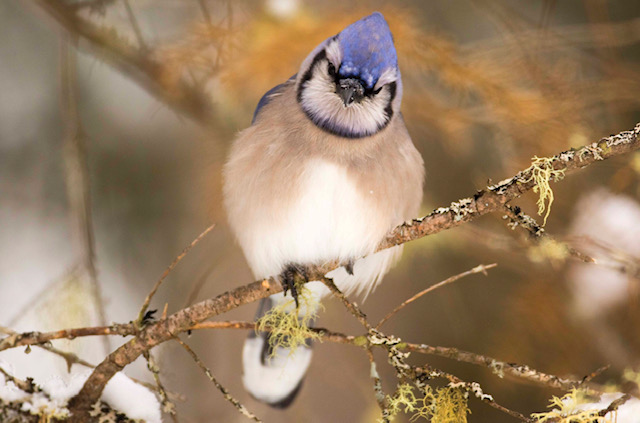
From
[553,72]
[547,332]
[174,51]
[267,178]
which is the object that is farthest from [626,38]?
[174,51]

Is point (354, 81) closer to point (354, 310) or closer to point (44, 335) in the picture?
point (354, 310)

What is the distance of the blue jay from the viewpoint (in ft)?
2.52

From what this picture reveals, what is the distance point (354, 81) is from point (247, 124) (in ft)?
0.84

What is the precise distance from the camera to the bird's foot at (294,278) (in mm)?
793

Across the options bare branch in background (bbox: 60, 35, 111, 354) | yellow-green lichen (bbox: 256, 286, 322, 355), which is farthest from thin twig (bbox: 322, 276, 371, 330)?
bare branch in background (bbox: 60, 35, 111, 354)

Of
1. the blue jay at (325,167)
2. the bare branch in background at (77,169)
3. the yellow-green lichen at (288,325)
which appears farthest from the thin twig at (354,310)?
the bare branch in background at (77,169)

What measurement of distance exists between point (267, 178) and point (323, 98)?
14 cm

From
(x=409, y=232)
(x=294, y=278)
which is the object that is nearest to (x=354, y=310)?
(x=409, y=232)

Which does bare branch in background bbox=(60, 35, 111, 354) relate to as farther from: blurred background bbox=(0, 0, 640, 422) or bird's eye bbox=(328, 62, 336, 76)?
bird's eye bbox=(328, 62, 336, 76)

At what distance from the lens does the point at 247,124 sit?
0.91 meters

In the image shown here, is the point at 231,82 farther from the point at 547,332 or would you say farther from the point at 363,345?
the point at 547,332

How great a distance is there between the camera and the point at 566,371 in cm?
85

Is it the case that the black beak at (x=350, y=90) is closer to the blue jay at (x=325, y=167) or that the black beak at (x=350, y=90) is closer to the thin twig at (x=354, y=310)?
the blue jay at (x=325, y=167)

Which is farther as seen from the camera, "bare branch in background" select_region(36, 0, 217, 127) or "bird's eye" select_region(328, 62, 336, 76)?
"bare branch in background" select_region(36, 0, 217, 127)
